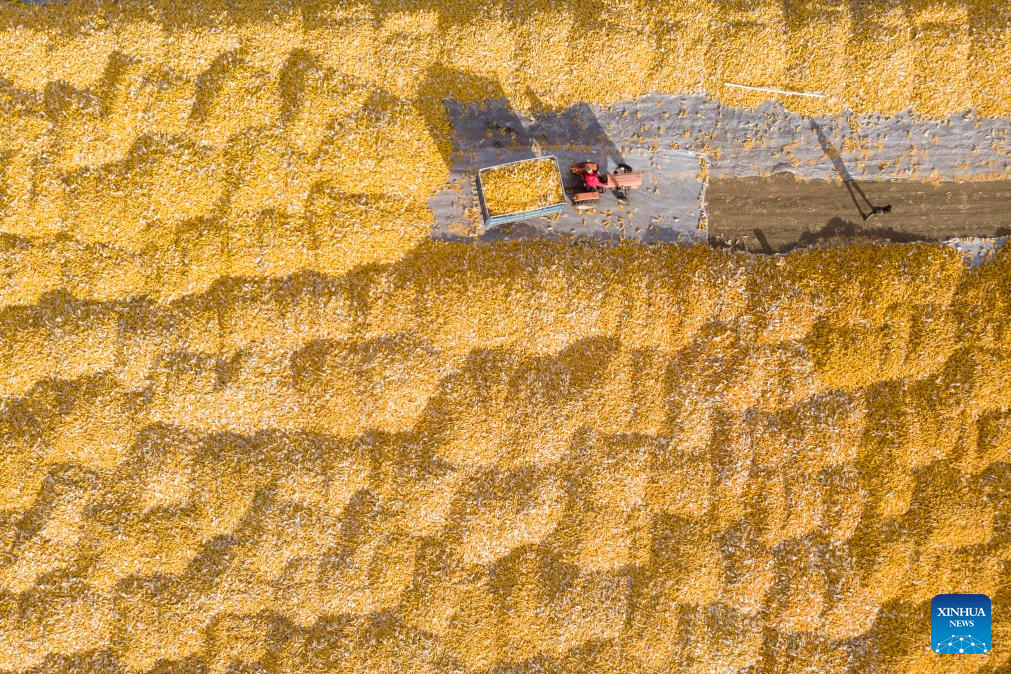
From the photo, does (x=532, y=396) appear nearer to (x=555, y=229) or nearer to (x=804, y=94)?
(x=555, y=229)

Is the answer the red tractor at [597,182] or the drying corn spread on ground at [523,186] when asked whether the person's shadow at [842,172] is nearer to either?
the red tractor at [597,182]

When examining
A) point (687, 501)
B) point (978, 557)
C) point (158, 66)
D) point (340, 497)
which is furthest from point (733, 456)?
point (158, 66)

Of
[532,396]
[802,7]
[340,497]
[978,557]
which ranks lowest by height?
[978,557]

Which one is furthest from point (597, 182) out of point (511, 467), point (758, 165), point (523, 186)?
point (511, 467)

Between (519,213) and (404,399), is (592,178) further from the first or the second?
(404,399)

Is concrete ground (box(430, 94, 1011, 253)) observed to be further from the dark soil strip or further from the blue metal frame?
the blue metal frame

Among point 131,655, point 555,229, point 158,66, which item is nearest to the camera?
point 131,655

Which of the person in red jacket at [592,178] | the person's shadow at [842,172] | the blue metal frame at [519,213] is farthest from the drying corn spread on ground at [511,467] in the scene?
the person's shadow at [842,172]
